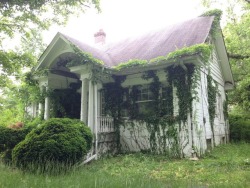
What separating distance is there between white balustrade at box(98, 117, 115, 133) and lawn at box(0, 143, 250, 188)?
5.17ft

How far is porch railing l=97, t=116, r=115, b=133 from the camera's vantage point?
29.0 ft

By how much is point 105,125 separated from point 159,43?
178 inches

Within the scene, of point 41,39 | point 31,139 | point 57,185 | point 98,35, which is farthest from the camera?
point 98,35

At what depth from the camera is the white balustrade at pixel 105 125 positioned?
8837mm

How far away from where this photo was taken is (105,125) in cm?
909

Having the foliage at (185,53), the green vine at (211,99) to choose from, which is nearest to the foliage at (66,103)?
the foliage at (185,53)

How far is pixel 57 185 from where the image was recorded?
3.94m

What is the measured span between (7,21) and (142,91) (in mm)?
7903

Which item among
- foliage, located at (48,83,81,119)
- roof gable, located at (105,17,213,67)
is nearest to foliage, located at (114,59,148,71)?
roof gable, located at (105,17,213,67)

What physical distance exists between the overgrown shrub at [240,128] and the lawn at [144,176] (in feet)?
20.7

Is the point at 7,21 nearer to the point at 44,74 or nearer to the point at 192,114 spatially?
the point at 44,74

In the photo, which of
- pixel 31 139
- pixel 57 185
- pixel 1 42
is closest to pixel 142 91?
pixel 31 139

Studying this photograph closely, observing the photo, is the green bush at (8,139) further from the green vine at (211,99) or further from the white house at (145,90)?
the green vine at (211,99)

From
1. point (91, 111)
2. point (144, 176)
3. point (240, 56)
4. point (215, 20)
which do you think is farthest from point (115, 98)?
point (240, 56)
